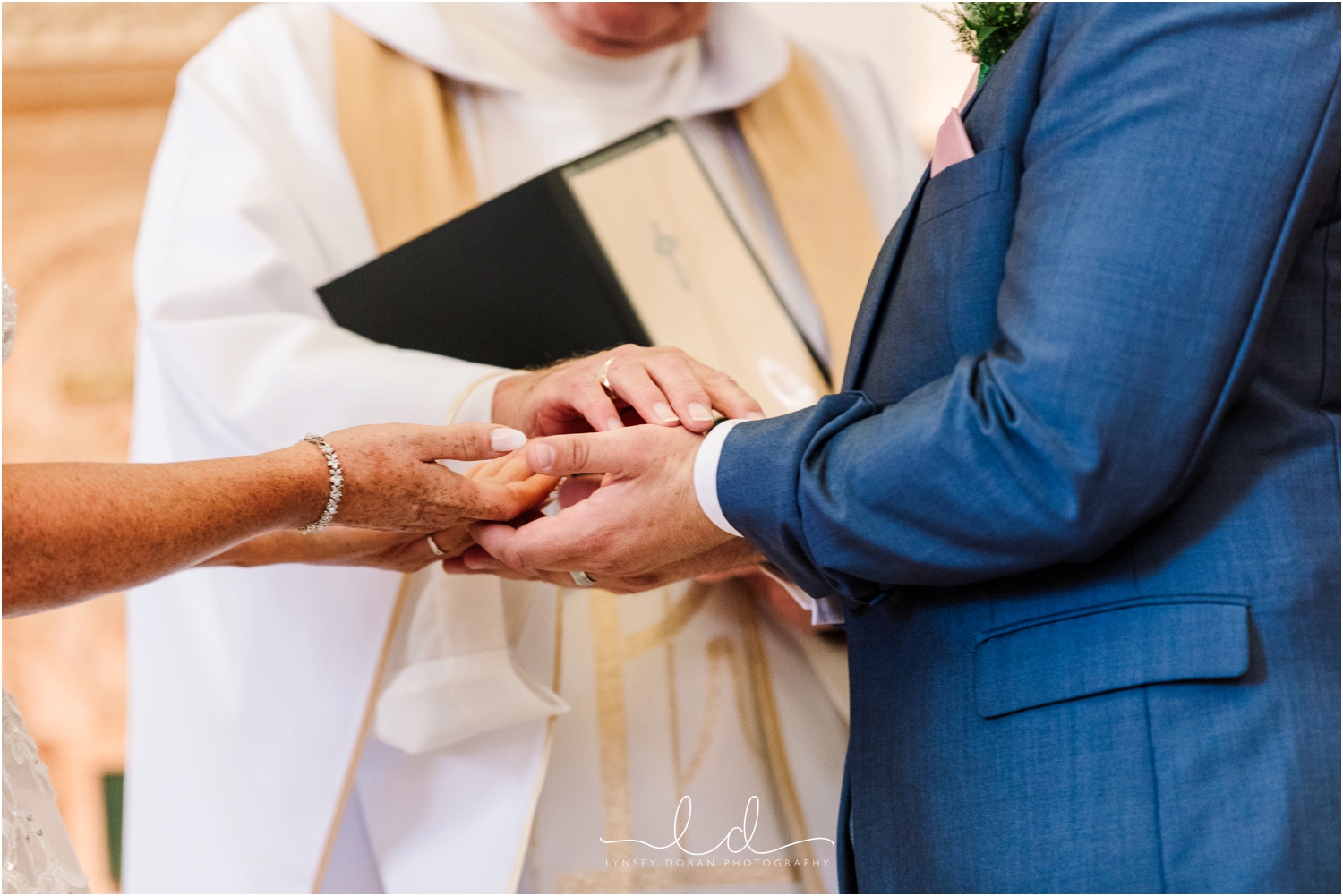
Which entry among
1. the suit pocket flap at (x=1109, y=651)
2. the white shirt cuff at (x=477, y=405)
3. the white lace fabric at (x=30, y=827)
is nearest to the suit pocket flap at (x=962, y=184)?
the suit pocket flap at (x=1109, y=651)

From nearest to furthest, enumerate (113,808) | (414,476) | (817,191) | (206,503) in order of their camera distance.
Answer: (206,503) → (414,476) → (817,191) → (113,808)

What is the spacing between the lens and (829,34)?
8.35 feet

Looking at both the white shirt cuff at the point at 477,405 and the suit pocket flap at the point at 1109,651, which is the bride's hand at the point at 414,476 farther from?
the suit pocket flap at the point at 1109,651

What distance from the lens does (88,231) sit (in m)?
2.91

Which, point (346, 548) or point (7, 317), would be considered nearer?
point (7, 317)

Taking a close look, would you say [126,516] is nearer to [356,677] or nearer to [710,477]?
[710,477]

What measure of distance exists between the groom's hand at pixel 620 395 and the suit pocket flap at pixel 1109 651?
53cm

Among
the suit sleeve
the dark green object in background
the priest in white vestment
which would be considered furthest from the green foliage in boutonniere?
the dark green object in background

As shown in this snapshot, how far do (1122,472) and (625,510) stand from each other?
0.68 meters

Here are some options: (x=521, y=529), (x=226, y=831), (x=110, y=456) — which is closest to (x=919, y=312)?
(x=521, y=529)

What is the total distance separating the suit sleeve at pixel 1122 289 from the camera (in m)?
1.11

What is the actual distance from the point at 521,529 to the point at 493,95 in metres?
1.15

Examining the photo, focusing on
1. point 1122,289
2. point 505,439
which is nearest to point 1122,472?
point 1122,289

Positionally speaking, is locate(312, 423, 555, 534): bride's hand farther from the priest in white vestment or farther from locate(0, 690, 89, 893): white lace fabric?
locate(0, 690, 89, 893): white lace fabric
